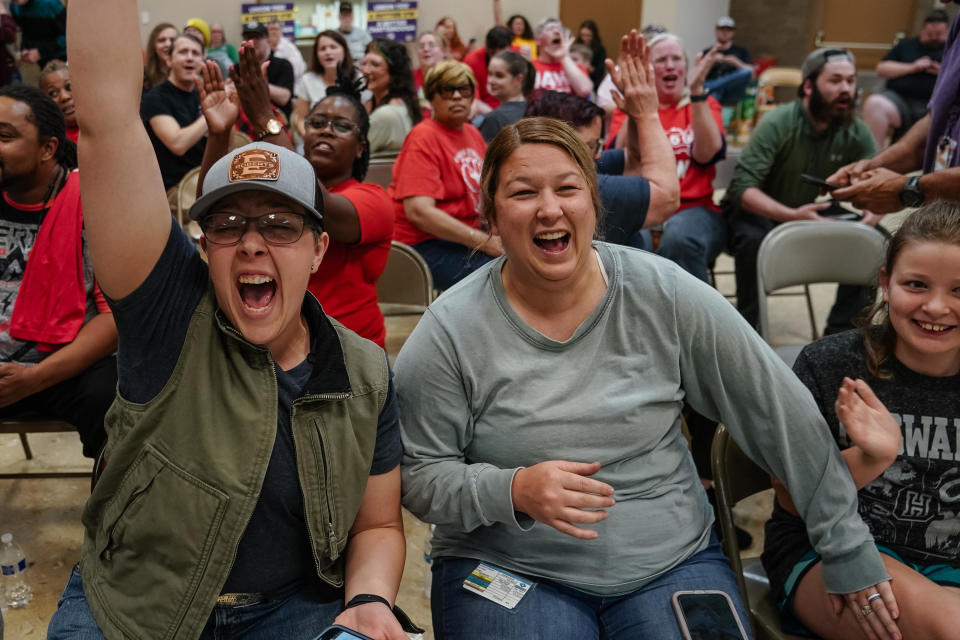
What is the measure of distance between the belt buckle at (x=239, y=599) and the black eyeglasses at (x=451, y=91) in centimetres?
279

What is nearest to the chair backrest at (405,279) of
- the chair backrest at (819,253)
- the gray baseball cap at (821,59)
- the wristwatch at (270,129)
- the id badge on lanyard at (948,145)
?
the wristwatch at (270,129)

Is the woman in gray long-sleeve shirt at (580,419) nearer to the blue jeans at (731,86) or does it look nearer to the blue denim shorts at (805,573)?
the blue denim shorts at (805,573)

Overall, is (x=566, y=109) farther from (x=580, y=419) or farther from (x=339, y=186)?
(x=580, y=419)

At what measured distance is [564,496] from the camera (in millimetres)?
1380

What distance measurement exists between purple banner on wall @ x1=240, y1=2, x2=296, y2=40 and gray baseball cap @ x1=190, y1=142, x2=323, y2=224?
35.8 feet

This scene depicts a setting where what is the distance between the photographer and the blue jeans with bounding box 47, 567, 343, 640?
1410mm

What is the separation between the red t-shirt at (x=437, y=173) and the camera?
3.63 metres

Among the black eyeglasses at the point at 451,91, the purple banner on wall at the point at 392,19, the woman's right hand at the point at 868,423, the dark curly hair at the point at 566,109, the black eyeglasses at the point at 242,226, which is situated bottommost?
the woman's right hand at the point at 868,423

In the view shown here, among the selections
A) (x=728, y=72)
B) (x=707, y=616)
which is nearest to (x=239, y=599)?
(x=707, y=616)

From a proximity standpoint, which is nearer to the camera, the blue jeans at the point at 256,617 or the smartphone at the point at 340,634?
the smartphone at the point at 340,634

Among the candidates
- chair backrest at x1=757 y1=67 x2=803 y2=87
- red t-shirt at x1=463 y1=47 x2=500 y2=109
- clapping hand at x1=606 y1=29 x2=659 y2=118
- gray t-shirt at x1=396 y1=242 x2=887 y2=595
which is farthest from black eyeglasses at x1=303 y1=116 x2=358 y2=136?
chair backrest at x1=757 y1=67 x2=803 y2=87

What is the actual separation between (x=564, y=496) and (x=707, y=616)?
387mm

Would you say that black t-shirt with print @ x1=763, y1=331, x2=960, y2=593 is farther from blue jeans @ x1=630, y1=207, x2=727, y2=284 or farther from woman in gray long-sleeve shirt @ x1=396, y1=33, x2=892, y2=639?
blue jeans @ x1=630, y1=207, x2=727, y2=284

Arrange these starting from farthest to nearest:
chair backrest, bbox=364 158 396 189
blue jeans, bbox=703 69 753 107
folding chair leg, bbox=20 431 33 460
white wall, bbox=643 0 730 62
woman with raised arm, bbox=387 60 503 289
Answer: white wall, bbox=643 0 730 62 < blue jeans, bbox=703 69 753 107 < chair backrest, bbox=364 158 396 189 < woman with raised arm, bbox=387 60 503 289 < folding chair leg, bbox=20 431 33 460
